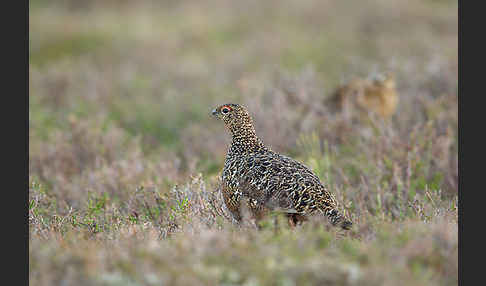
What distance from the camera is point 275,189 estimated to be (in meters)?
4.42

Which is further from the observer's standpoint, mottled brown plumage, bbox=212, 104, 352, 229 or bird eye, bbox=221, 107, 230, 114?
bird eye, bbox=221, 107, 230, 114

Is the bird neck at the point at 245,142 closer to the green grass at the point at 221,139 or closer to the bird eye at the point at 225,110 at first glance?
the bird eye at the point at 225,110

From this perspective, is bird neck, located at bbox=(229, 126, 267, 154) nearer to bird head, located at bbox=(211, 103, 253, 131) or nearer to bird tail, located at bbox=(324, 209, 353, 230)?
bird head, located at bbox=(211, 103, 253, 131)

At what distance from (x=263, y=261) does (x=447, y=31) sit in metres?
13.4

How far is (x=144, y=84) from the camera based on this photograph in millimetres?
12219

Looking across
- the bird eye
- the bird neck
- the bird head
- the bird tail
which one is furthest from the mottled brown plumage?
the bird eye

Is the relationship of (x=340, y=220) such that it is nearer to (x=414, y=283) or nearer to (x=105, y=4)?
(x=414, y=283)

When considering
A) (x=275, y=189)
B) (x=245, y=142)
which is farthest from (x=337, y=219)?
(x=245, y=142)

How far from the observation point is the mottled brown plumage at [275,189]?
4309 mm

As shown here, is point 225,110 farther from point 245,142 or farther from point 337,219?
point 337,219

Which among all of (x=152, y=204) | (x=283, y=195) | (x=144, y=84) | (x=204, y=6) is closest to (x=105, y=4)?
(x=204, y=6)

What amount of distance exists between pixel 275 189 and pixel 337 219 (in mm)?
537

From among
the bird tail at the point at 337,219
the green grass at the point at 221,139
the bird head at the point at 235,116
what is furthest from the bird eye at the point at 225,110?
the bird tail at the point at 337,219

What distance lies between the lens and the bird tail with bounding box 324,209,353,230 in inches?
161
